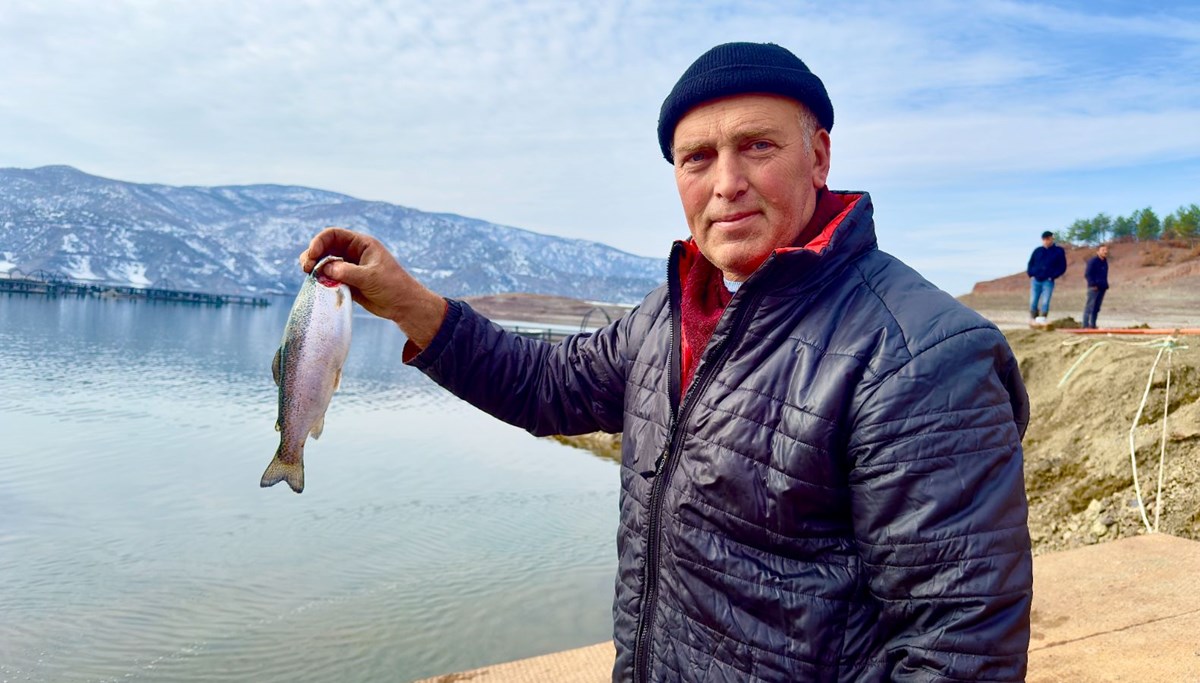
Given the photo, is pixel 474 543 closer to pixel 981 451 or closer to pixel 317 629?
pixel 317 629

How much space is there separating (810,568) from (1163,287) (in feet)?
124

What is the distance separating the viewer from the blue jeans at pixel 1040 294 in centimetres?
1655

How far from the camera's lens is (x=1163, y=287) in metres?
31.5

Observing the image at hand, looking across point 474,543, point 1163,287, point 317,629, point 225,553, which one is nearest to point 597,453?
point 474,543

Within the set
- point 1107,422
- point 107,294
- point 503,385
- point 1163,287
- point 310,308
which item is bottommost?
point 107,294

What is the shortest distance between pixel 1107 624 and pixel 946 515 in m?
3.14

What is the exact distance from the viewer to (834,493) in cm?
176

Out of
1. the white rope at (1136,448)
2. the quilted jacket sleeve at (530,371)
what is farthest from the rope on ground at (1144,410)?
the quilted jacket sleeve at (530,371)

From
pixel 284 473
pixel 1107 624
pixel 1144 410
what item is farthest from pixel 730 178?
pixel 1144 410

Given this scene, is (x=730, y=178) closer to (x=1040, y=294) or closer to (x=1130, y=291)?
(x=1040, y=294)

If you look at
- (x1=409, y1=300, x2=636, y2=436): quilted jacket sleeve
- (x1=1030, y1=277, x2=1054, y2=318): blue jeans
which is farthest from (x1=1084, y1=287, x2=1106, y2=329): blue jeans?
(x1=409, y1=300, x2=636, y2=436): quilted jacket sleeve

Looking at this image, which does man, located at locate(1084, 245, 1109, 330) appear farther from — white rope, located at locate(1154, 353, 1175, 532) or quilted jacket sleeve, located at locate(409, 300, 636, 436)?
quilted jacket sleeve, located at locate(409, 300, 636, 436)

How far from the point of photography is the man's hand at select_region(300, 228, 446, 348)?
2621 millimetres

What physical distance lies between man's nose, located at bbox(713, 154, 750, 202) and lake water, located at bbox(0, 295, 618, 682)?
687cm
